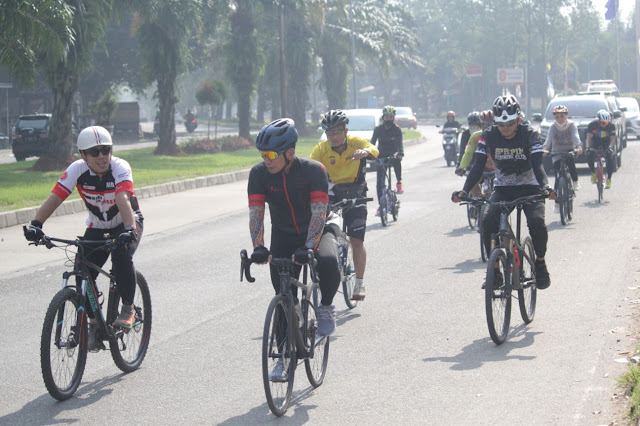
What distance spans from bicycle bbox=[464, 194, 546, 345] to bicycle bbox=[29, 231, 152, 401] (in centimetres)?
260

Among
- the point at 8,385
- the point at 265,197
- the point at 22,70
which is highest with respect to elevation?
the point at 22,70

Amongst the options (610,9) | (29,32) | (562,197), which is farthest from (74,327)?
(610,9)

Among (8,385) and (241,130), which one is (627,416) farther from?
(241,130)

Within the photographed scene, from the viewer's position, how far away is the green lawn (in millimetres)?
19812

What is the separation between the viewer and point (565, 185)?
49.3 feet

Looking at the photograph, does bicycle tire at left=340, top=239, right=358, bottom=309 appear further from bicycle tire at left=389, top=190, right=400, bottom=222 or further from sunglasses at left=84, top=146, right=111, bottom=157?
bicycle tire at left=389, top=190, right=400, bottom=222

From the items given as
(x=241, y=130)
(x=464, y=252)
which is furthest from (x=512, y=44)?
(x=464, y=252)

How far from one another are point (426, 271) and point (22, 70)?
1383 centimetres

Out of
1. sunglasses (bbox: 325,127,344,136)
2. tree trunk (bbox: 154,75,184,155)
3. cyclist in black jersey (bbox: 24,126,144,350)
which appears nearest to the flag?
tree trunk (bbox: 154,75,184,155)

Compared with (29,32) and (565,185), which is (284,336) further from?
(29,32)

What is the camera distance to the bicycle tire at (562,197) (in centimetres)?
1469

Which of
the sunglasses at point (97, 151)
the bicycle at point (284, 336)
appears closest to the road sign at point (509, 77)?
the sunglasses at point (97, 151)

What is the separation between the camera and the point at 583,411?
5594 mm

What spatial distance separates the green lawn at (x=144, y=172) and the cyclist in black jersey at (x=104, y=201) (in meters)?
11.6
